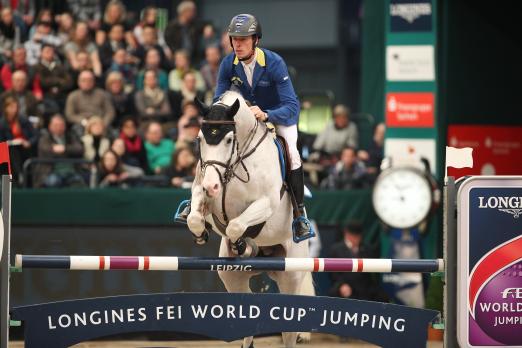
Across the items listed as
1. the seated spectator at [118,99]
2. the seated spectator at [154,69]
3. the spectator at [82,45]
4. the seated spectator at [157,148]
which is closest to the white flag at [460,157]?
the seated spectator at [157,148]

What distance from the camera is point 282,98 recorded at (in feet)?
26.1

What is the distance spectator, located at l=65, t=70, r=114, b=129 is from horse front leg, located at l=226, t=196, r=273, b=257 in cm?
607

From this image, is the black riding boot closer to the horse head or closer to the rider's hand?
the rider's hand

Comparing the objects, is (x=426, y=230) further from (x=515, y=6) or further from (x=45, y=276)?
(x=45, y=276)

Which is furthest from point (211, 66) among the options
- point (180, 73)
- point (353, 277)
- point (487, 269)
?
point (487, 269)

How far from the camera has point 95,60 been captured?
14.6 metres

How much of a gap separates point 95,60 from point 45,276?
4.39 metres

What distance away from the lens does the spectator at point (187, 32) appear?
51.6 feet

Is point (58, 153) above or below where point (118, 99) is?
below

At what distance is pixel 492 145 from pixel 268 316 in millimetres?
6838

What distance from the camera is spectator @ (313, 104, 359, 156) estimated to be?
44.6 feet

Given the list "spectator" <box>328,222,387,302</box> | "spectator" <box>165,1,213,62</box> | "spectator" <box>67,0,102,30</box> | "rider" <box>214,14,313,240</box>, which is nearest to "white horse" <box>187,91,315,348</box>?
"rider" <box>214,14,313,240</box>

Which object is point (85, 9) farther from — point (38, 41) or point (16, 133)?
point (16, 133)

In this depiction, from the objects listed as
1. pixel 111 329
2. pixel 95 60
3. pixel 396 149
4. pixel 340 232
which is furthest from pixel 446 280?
Answer: pixel 95 60
